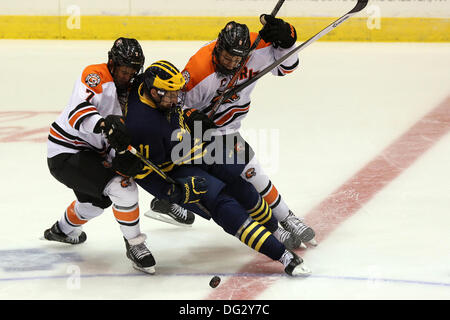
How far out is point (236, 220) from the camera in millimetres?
3229

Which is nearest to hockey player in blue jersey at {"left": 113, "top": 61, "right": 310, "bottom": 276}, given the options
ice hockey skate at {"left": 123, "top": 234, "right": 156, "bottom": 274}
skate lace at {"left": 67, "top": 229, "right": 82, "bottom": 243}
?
ice hockey skate at {"left": 123, "top": 234, "right": 156, "bottom": 274}

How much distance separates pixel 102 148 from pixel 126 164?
0.99 ft

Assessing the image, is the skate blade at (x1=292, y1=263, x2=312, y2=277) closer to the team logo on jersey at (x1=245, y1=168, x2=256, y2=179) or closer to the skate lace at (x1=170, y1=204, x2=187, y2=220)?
the team logo on jersey at (x1=245, y1=168, x2=256, y2=179)

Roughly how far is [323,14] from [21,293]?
576 cm

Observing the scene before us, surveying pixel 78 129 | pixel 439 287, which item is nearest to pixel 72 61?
pixel 78 129

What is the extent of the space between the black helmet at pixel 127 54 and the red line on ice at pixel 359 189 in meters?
0.95

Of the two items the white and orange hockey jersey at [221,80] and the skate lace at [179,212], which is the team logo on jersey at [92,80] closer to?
the white and orange hockey jersey at [221,80]

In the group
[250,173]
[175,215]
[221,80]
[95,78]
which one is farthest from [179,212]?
[95,78]

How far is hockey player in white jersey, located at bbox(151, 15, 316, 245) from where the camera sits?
3.47 m

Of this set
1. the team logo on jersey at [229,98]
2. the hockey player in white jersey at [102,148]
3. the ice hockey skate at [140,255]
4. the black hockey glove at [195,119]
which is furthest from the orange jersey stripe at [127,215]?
the team logo on jersey at [229,98]

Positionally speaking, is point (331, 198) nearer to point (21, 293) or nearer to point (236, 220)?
point (236, 220)

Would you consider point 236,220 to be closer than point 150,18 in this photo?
Yes
